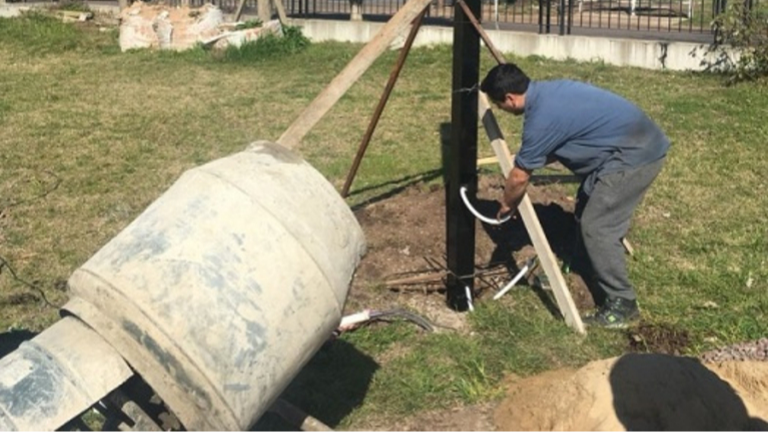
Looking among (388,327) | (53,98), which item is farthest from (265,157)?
(53,98)

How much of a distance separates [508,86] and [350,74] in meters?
0.83

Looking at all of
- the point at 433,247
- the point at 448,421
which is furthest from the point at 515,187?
the point at 448,421

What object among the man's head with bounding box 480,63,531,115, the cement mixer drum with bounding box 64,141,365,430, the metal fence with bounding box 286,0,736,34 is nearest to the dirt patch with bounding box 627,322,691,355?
the man's head with bounding box 480,63,531,115

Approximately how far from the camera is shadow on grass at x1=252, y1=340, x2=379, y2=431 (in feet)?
15.7

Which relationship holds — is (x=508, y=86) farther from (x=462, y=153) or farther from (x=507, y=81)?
(x=462, y=153)

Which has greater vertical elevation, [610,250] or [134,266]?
[134,266]

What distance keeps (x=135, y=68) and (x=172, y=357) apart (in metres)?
11.4

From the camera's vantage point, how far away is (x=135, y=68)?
1429 centimetres

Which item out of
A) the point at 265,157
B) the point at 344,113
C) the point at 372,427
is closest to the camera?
the point at 265,157

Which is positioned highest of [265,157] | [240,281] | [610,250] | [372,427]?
[265,157]

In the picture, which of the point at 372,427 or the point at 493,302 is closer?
the point at 372,427

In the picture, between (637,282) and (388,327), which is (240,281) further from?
(637,282)

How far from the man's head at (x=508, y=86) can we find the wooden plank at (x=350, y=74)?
54 cm

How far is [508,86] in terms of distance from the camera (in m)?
5.52
